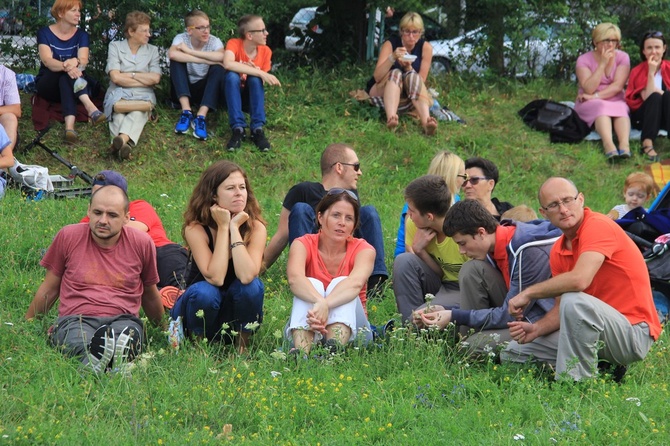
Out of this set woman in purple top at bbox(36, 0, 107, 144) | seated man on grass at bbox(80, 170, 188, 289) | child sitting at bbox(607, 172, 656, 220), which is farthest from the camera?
woman in purple top at bbox(36, 0, 107, 144)

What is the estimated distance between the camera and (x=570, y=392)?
18.3 ft

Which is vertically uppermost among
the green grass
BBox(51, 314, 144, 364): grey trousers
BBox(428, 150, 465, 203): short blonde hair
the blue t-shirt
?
the blue t-shirt

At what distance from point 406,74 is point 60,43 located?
407 cm

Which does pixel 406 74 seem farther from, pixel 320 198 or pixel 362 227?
pixel 362 227

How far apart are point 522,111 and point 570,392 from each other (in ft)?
25.2

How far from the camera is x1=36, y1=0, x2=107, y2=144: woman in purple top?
34.7ft

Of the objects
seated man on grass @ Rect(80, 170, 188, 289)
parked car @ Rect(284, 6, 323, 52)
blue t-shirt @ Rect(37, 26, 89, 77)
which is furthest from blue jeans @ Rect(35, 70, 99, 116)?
parked car @ Rect(284, 6, 323, 52)

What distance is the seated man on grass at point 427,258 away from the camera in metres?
6.83

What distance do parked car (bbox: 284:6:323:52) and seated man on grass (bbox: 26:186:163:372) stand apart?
7.91m

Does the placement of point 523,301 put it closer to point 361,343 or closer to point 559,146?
point 361,343

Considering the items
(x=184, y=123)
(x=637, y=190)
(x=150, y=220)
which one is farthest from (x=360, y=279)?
(x=184, y=123)

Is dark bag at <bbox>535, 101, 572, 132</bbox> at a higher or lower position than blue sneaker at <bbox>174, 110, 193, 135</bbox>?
lower

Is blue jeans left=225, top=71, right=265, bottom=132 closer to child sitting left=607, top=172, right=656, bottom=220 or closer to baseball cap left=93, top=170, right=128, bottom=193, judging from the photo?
baseball cap left=93, top=170, right=128, bottom=193

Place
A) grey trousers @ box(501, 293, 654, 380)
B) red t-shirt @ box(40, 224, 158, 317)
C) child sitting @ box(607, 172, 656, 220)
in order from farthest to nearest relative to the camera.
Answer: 1. child sitting @ box(607, 172, 656, 220)
2. red t-shirt @ box(40, 224, 158, 317)
3. grey trousers @ box(501, 293, 654, 380)
